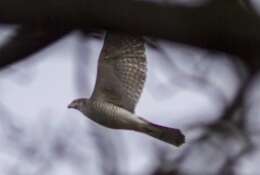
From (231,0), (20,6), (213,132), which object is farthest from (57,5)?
(213,132)

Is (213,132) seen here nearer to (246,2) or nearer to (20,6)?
(246,2)

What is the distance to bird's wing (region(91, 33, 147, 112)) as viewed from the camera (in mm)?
449

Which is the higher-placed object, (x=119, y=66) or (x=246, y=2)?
(x=246, y=2)

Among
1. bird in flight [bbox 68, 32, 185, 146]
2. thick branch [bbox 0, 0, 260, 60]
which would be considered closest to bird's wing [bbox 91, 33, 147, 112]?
bird in flight [bbox 68, 32, 185, 146]

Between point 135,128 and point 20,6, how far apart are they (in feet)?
0.60

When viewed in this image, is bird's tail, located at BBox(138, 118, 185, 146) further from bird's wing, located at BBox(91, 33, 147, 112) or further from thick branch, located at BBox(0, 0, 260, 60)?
thick branch, located at BBox(0, 0, 260, 60)

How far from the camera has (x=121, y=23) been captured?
25 centimetres

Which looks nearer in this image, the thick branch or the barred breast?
the thick branch

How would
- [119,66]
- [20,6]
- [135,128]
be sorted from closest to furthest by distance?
1. [20,6]
2. [135,128]
3. [119,66]

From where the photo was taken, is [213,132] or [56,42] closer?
[56,42]

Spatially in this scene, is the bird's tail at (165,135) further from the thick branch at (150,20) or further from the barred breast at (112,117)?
the thick branch at (150,20)

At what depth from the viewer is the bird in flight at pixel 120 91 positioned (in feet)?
1.25

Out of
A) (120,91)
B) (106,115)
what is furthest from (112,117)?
(120,91)

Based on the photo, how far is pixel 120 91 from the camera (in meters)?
0.50
